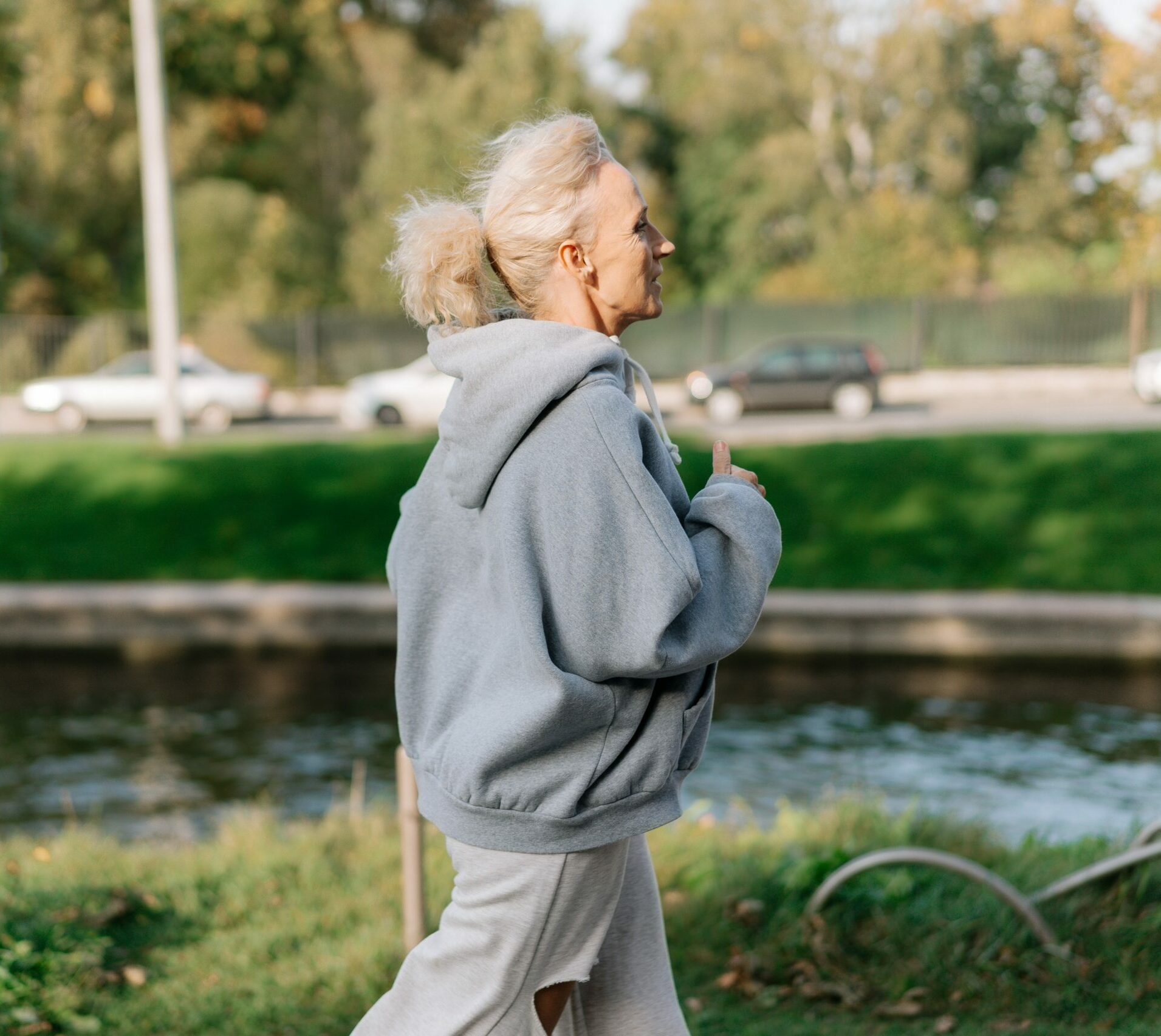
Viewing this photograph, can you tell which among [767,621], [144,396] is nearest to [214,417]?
[144,396]

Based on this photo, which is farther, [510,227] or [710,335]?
[710,335]

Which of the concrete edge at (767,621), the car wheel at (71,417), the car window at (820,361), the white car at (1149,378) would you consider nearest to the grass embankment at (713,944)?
the concrete edge at (767,621)

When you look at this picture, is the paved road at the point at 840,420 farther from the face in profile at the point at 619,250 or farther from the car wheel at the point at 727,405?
the face in profile at the point at 619,250

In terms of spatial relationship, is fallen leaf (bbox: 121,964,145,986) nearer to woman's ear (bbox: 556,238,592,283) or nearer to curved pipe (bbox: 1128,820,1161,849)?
woman's ear (bbox: 556,238,592,283)

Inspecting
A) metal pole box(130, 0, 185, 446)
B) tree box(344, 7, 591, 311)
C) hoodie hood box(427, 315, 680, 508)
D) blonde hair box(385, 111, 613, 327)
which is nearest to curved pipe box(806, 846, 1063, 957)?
hoodie hood box(427, 315, 680, 508)

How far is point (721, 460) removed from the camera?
208cm

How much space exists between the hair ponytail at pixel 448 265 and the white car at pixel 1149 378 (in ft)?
84.2

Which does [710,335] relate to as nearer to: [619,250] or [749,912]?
[749,912]

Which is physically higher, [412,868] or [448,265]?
[448,265]

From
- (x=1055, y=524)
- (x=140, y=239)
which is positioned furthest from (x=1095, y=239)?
(x=1055, y=524)

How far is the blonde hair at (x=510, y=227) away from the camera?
1997 mm

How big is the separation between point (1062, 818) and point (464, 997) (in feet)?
13.7

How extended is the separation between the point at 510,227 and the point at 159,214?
1337cm

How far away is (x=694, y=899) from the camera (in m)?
3.73
